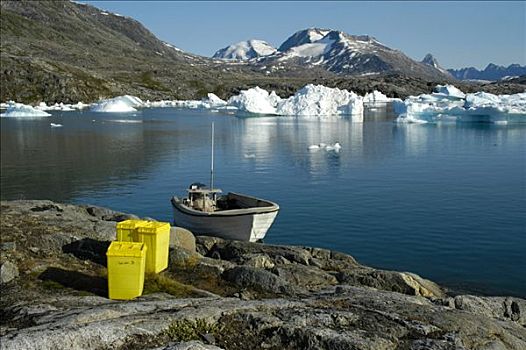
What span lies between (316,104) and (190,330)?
101506 mm

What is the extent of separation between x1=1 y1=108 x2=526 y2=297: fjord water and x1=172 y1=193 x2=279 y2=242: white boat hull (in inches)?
74.6

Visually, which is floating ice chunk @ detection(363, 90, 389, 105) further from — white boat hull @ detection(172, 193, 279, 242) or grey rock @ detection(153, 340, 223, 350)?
grey rock @ detection(153, 340, 223, 350)

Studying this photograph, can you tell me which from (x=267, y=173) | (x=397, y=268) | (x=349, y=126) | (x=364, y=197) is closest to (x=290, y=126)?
(x=349, y=126)

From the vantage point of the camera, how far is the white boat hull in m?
22.5

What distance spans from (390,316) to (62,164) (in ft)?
143

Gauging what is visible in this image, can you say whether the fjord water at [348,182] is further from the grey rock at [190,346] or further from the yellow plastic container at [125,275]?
the grey rock at [190,346]

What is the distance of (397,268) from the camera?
20.8m

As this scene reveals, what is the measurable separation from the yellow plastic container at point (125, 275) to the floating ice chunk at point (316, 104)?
97.3 m

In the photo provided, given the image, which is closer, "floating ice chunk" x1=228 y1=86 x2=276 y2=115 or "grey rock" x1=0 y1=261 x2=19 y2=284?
"grey rock" x1=0 y1=261 x2=19 y2=284

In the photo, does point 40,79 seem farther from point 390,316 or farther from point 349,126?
point 390,316

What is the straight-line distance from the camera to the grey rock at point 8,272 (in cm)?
1218

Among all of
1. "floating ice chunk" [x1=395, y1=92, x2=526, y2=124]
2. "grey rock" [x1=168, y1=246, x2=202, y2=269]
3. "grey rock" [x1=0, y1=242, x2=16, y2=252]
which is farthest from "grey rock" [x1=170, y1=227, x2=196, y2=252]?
"floating ice chunk" [x1=395, y1=92, x2=526, y2=124]

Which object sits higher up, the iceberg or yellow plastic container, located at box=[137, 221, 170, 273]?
the iceberg

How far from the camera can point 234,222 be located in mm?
22688
